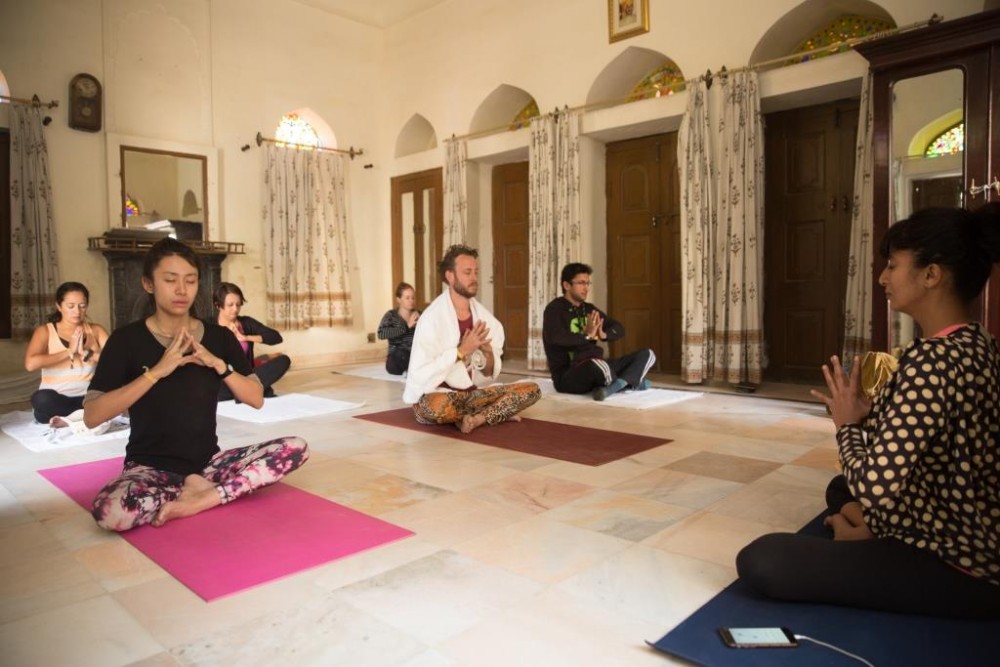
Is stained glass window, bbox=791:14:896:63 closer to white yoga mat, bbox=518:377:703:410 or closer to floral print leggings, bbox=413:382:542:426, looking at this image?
white yoga mat, bbox=518:377:703:410

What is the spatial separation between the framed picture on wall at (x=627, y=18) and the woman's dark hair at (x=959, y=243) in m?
5.29

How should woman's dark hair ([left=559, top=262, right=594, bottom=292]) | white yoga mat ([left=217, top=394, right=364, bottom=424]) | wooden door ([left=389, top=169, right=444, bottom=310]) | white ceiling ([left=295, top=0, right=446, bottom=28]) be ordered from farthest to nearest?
wooden door ([left=389, top=169, right=444, bottom=310]) → white ceiling ([left=295, top=0, right=446, bottom=28]) → woman's dark hair ([left=559, top=262, right=594, bottom=292]) → white yoga mat ([left=217, top=394, right=364, bottom=424])

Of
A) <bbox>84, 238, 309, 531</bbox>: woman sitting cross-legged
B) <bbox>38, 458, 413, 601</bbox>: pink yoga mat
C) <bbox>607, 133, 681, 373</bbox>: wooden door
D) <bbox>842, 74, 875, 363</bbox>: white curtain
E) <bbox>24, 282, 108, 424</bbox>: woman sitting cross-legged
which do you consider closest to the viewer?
<bbox>38, 458, 413, 601</bbox>: pink yoga mat

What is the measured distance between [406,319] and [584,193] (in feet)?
7.05

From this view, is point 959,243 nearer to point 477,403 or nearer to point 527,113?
point 477,403

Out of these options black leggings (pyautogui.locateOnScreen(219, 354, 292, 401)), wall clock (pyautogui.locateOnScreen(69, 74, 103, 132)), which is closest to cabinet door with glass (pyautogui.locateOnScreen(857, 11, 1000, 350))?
black leggings (pyautogui.locateOnScreen(219, 354, 292, 401))

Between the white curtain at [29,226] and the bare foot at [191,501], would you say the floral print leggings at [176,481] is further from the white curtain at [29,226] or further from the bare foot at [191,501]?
the white curtain at [29,226]

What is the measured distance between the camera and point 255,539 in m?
2.31

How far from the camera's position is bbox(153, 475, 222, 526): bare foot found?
242 centimetres

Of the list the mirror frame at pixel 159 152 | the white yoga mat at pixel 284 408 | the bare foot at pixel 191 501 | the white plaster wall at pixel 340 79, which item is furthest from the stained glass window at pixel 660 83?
the bare foot at pixel 191 501

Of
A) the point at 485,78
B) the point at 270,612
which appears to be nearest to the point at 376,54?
the point at 485,78

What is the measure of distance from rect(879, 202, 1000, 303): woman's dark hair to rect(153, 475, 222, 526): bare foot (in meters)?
2.35

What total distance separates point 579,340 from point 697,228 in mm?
1588

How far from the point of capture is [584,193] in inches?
270
